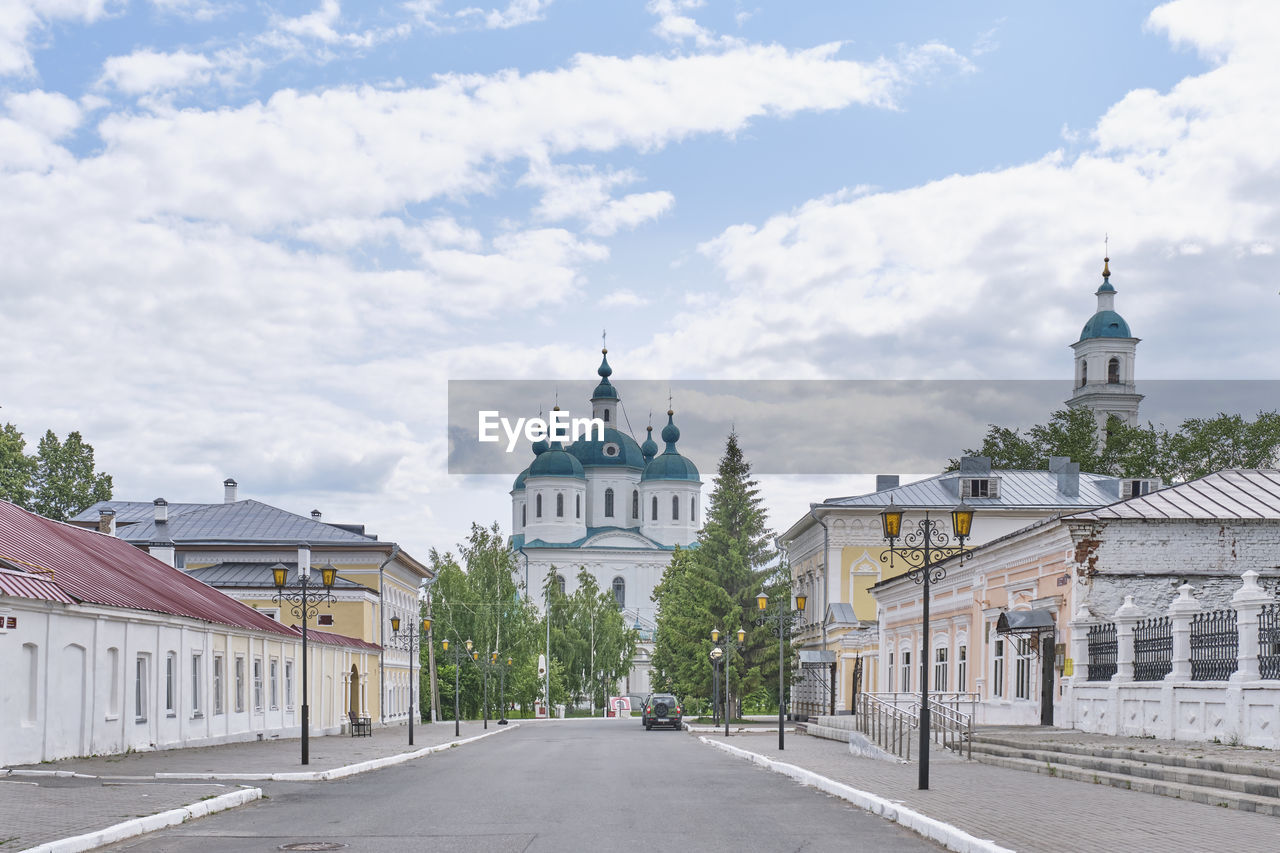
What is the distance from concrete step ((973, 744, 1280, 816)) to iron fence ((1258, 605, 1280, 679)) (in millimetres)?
2582

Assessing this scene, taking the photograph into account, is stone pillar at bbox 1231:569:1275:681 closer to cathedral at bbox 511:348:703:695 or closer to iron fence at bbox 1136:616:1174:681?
iron fence at bbox 1136:616:1174:681

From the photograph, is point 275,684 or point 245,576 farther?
point 245,576

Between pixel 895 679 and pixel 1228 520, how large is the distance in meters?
20.1

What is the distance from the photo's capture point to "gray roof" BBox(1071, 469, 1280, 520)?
27.1m

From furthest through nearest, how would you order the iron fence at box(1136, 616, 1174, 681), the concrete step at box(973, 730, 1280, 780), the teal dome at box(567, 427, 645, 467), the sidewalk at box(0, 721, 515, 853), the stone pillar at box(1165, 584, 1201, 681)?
the teal dome at box(567, 427, 645, 467) < the iron fence at box(1136, 616, 1174, 681) < the stone pillar at box(1165, 584, 1201, 681) < the concrete step at box(973, 730, 1280, 780) < the sidewalk at box(0, 721, 515, 853)

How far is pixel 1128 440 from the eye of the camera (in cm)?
7975

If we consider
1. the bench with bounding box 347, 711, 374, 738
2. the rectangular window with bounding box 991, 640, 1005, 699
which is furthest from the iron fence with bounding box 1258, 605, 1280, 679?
the bench with bounding box 347, 711, 374, 738

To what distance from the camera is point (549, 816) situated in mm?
14430

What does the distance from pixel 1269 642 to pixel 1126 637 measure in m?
5.33

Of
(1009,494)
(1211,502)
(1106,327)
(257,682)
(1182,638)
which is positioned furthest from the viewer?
(1106,327)

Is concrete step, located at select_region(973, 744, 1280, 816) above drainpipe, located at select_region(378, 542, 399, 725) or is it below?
above

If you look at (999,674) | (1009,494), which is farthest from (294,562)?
(999,674)

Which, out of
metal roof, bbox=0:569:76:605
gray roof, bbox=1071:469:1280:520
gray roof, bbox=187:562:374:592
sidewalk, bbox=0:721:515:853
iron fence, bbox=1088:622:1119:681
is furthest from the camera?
gray roof, bbox=187:562:374:592

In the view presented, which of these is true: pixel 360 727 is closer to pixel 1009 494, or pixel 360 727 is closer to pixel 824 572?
pixel 824 572
